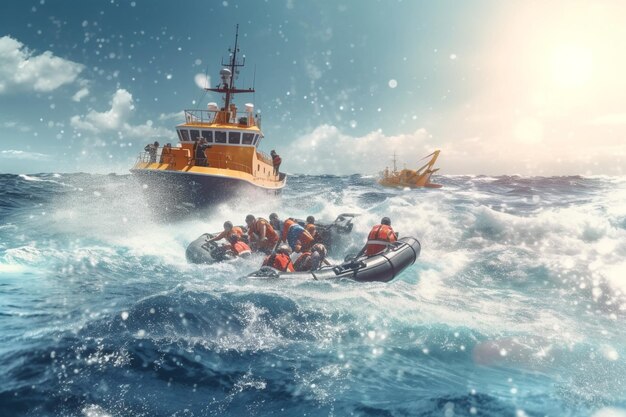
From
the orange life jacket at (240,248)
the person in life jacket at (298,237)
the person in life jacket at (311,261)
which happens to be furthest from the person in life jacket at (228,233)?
the person in life jacket at (311,261)

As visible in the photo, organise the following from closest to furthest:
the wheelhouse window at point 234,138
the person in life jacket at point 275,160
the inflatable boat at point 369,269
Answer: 1. the inflatable boat at point 369,269
2. the wheelhouse window at point 234,138
3. the person in life jacket at point 275,160

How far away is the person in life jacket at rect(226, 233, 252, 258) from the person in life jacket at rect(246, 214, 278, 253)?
87 centimetres

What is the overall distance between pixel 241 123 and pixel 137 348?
49.8 feet

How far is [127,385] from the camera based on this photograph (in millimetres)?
3914

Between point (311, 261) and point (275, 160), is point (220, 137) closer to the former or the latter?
point (275, 160)

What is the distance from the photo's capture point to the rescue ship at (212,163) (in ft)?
46.8

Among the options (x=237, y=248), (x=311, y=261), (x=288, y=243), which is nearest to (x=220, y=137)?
(x=288, y=243)

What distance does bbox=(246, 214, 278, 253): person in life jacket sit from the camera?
36.6ft

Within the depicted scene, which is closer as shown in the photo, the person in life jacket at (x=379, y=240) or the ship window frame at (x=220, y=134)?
the person in life jacket at (x=379, y=240)

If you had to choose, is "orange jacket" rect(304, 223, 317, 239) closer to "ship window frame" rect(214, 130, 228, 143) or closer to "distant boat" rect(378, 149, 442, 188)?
"ship window frame" rect(214, 130, 228, 143)

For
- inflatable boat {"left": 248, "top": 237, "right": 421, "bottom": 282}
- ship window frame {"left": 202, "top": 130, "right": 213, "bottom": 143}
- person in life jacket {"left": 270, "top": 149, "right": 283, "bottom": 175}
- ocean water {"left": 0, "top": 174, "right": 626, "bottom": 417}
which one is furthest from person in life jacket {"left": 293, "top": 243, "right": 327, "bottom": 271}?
person in life jacket {"left": 270, "top": 149, "right": 283, "bottom": 175}

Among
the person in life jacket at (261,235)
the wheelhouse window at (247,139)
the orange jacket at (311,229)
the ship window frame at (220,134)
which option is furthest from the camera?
the wheelhouse window at (247,139)

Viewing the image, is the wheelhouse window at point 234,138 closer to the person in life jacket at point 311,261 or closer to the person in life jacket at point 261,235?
the person in life jacket at point 261,235

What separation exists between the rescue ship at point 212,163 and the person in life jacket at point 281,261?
669cm
